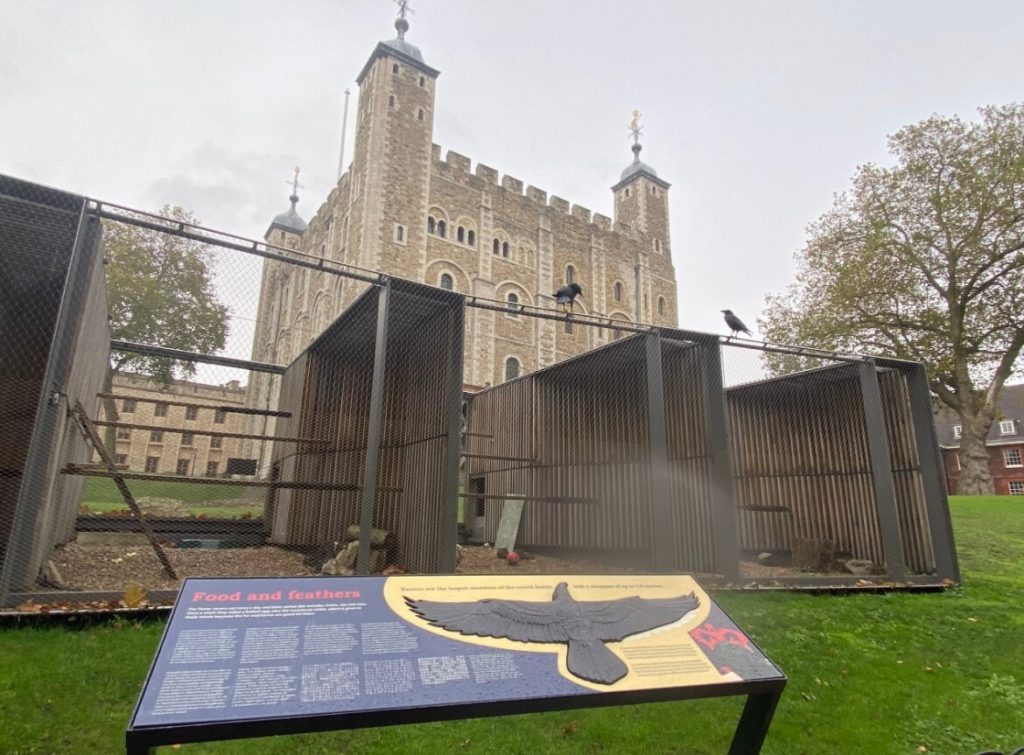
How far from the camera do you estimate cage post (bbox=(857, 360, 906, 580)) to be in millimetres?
7812

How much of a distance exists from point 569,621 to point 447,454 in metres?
4.23

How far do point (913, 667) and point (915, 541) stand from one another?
182 inches

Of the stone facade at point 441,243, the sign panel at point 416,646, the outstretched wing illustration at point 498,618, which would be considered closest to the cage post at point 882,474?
the sign panel at point 416,646

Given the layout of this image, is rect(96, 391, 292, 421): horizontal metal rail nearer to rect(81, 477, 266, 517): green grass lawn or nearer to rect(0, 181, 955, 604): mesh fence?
rect(0, 181, 955, 604): mesh fence

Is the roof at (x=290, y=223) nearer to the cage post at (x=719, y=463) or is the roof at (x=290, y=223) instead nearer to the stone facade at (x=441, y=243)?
the stone facade at (x=441, y=243)

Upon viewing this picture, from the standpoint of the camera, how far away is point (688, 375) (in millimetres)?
8547

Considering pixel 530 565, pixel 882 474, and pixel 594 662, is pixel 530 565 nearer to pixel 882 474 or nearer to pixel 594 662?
pixel 882 474

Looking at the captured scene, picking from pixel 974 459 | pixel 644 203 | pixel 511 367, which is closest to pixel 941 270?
pixel 974 459

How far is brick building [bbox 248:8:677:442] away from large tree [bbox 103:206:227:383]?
133 inches

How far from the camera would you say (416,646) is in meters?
2.37

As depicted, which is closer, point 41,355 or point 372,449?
point 372,449

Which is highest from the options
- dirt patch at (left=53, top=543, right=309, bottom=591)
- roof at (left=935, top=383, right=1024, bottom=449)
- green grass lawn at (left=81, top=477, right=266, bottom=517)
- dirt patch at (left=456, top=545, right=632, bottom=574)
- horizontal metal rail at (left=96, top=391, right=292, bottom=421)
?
roof at (left=935, top=383, right=1024, bottom=449)

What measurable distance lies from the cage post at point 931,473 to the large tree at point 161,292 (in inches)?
816

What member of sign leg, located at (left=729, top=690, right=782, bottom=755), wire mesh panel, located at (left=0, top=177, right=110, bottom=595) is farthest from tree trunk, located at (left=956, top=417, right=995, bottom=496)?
wire mesh panel, located at (left=0, top=177, right=110, bottom=595)
